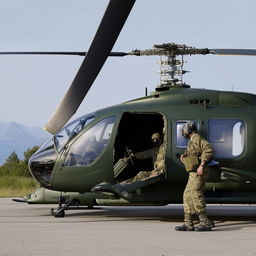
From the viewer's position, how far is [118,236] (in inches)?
341

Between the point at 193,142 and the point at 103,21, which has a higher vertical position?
the point at 103,21

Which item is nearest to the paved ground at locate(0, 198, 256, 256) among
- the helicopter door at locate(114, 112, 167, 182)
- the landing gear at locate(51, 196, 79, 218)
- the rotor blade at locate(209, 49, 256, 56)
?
the landing gear at locate(51, 196, 79, 218)

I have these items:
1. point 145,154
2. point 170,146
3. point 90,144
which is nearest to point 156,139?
point 170,146

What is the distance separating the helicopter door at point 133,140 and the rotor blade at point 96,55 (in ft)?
4.51

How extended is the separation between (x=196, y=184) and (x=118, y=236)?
5.70 ft

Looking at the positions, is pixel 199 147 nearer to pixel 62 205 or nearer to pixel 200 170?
pixel 200 170

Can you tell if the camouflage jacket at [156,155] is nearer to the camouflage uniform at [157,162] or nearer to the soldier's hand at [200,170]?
the camouflage uniform at [157,162]

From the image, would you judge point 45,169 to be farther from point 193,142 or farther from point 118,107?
point 193,142

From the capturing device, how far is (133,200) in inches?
442

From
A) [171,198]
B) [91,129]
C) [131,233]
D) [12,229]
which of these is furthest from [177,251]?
[91,129]

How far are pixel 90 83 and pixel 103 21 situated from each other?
1.17 m

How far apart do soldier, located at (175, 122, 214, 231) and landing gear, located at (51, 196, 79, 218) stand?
3235mm

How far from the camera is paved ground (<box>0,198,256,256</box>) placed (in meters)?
7.12

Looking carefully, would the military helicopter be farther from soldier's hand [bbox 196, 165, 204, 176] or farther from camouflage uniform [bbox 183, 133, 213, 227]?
soldier's hand [bbox 196, 165, 204, 176]
